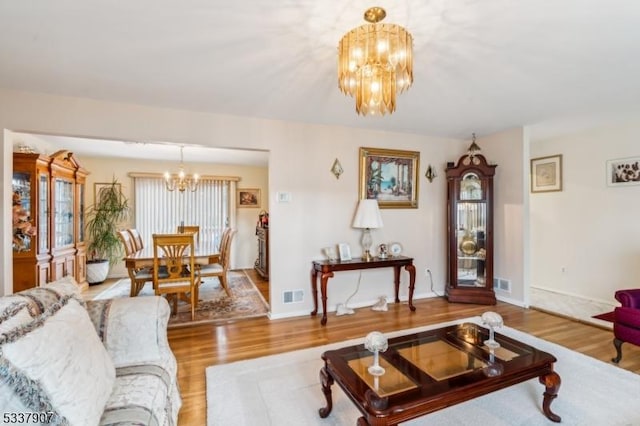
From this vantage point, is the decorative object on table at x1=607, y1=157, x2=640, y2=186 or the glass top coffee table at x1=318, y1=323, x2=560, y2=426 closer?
the glass top coffee table at x1=318, y1=323, x2=560, y2=426

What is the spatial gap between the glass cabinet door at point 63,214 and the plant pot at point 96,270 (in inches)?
29.2

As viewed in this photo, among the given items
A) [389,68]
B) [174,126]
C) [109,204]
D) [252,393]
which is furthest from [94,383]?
[109,204]

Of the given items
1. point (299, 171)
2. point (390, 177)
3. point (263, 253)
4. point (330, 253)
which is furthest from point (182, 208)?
point (390, 177)

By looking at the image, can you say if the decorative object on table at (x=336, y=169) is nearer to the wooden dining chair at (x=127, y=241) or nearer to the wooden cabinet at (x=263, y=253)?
the wooden cabinet at (x=263, y=253)

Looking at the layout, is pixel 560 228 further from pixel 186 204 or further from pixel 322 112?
pixel 186 204

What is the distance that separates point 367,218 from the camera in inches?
152

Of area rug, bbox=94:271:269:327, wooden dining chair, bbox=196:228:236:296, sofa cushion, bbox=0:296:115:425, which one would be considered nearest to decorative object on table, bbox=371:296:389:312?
area rug, bbox=94:271:269:327

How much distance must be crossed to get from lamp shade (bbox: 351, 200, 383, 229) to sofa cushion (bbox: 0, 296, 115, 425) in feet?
9.83

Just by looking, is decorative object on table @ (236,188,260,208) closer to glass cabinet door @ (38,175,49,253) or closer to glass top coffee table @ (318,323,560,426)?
glass cabinet door @ (38,175,49,253)

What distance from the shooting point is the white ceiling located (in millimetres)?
1682

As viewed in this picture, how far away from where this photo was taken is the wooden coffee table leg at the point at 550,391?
1.80 m

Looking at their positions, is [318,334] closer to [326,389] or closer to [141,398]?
[326,389]

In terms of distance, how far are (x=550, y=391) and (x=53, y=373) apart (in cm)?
247

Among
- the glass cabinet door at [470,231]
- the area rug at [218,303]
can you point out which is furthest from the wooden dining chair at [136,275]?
the glass cabinet door at [470,231]
